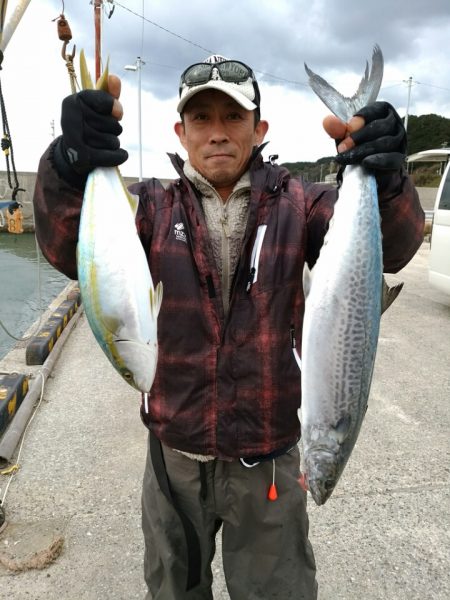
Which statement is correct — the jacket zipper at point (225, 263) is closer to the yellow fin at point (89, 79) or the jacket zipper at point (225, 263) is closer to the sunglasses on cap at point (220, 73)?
the sunglasses on cap at point (220, 73)

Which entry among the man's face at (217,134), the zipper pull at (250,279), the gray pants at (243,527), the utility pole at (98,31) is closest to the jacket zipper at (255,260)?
the zipper pull at (250,279)

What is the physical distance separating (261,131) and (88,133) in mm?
882

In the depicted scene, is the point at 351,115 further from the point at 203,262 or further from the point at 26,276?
the point at 26,276

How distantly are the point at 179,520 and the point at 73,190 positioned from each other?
150cm

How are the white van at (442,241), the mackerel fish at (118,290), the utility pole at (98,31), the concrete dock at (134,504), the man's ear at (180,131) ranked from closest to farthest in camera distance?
the mackerel fish at (118,290) < the man's ear at (180,131) < the concrete dock at (134,504) < the utility pole at (98,31) < the white van at (442,241)

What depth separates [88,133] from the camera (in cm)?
166

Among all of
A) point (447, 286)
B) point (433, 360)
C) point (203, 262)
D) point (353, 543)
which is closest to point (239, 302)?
point (203, 262)

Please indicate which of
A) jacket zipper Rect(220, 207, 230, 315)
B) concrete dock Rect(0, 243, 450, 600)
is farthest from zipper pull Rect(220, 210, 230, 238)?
concrete dock Rect(0, 243, 450, 600)

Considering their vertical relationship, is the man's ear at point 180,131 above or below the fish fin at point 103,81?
below

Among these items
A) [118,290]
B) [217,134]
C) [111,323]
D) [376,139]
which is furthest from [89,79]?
[376,139]

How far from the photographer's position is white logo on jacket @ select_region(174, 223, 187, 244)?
2023 millimetres

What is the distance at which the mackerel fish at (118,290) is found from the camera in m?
1.60

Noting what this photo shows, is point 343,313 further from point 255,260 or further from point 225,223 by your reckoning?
point 225,223

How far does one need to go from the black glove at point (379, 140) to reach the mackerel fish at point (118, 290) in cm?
85
